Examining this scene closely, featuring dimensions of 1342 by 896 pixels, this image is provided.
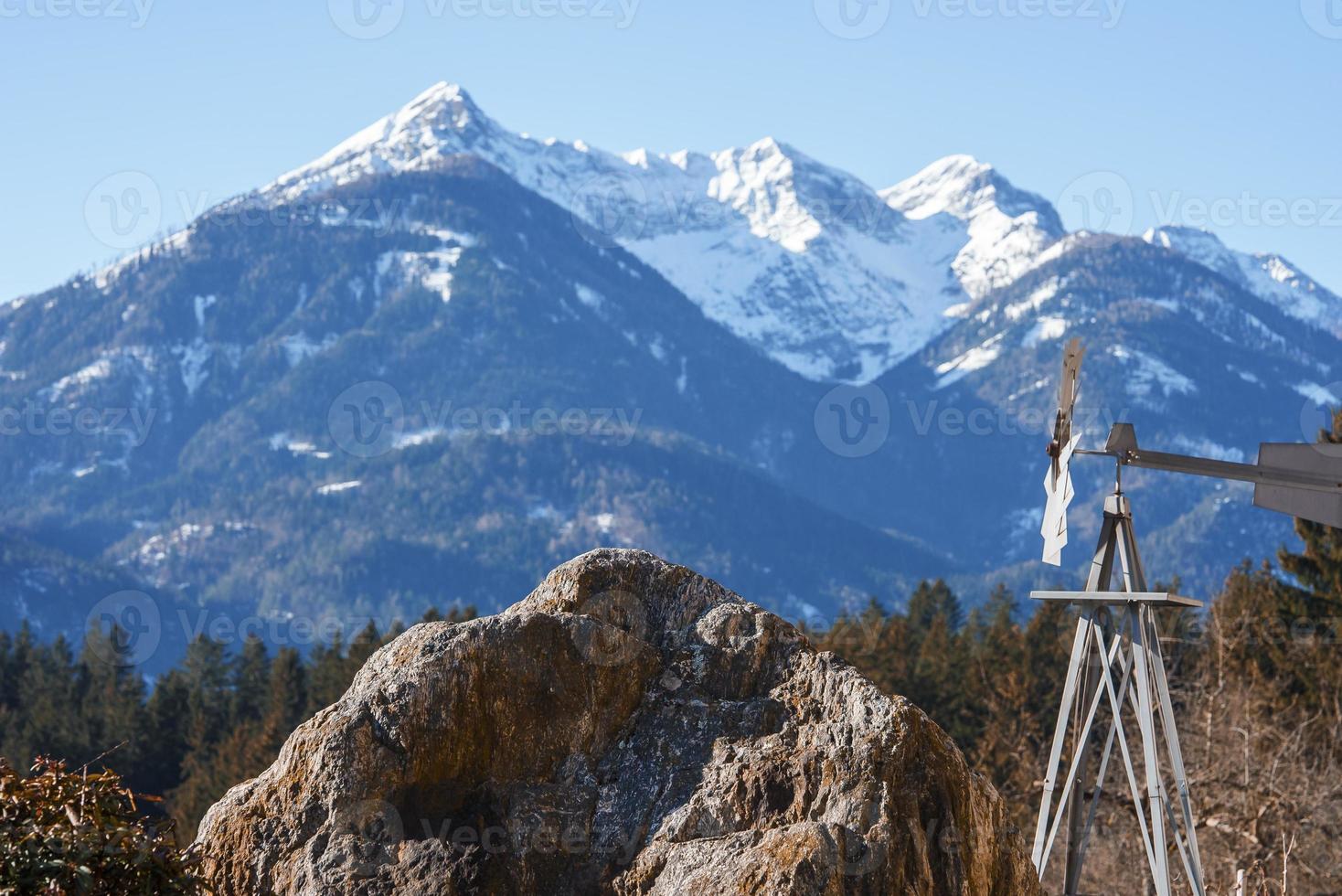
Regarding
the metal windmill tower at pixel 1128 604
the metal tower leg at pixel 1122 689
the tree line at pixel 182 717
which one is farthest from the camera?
the tree line at pixel 182 717

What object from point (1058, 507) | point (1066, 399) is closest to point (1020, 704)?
point (1066, 399)

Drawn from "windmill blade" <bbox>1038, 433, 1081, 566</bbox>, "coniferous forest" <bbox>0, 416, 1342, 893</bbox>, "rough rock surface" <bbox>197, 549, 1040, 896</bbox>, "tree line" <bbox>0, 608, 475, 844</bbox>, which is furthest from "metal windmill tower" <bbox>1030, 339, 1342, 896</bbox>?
"tree line" <bbox>0, 608, 475, 844</bbox>

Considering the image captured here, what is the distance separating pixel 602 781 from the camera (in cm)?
848

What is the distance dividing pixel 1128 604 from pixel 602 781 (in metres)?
4.42

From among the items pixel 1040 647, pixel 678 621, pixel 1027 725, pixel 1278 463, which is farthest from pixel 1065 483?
pixel 1040 647

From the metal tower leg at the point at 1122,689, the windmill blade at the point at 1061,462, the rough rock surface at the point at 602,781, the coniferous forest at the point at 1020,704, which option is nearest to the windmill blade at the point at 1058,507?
the windmill blade at the point at 1061,462

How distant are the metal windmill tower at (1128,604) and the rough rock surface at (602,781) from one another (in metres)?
2.99

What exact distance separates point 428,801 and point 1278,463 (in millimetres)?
5930

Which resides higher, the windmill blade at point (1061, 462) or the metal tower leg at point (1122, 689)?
the windmill blade at point (1061, 462)

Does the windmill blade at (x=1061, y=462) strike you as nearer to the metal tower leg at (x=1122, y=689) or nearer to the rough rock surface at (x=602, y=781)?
the metal tower leg at (x=1122, y=689)

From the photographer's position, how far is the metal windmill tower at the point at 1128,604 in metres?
10.7

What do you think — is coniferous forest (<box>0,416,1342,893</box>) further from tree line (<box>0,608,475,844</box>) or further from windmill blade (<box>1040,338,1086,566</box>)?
windmill blade (<box>1040,338,1086,566</box>)

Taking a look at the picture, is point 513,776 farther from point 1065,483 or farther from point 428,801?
point 1065,483

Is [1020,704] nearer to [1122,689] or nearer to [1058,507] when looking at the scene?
[1058,507]
